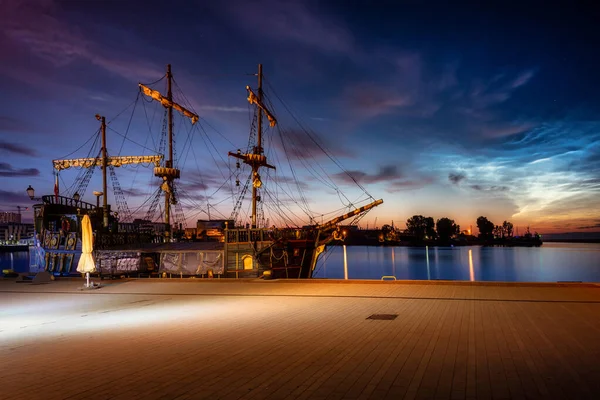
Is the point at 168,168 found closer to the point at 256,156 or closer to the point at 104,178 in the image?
the point at 104,178

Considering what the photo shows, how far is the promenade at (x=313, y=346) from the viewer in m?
5.51

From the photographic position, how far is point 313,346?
25.3 ft

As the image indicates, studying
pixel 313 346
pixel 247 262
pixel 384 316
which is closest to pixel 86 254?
pixel 384 316

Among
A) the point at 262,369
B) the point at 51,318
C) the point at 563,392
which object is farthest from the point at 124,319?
the point at 563,392

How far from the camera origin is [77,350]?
7.87 m

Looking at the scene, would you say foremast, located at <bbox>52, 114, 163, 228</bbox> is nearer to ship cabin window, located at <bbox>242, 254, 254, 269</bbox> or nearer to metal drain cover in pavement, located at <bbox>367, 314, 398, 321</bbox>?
ship cabin window, located at <bbox>242, 254, 254, 269</bbox>

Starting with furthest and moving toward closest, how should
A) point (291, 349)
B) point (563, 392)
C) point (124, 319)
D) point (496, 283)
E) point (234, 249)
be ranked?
point (234, 249)
point (496, 283)
point (124, 319)
point (291, 349)
point (563, 392)

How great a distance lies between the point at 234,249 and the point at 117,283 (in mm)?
10965

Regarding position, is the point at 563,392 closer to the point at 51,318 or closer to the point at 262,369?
the point at 262,369

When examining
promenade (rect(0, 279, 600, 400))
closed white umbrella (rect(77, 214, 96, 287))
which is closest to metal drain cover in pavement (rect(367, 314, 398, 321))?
promenade (rect(0, 279, 600, 400))

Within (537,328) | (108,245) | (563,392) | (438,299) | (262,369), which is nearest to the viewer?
(563,392)

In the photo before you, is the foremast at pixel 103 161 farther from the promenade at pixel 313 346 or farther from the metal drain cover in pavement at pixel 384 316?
the metal drain cover in pavement at pixel 384 316

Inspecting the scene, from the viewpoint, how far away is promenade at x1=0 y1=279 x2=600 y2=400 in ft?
18.1

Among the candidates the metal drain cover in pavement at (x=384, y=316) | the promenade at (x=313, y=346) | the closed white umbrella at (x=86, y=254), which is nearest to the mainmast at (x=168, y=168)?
the closed white umbrella at (x=86, y=254)
